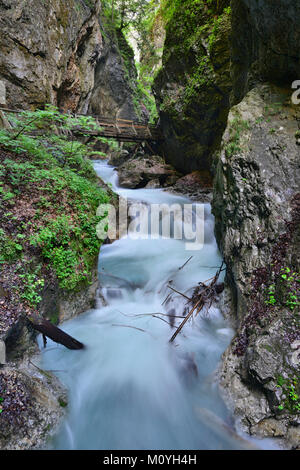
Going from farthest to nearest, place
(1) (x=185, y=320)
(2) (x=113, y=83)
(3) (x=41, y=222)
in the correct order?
(2) (x=113, y=83) → (3) (x=41, y=222) → (1) (x=185, y=320)

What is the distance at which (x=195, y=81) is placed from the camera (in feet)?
30.6

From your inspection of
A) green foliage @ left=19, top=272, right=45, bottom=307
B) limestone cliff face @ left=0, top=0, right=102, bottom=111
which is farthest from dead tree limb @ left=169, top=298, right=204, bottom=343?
limestone cliff face @ left=0, top=0, right=102, bottom=111

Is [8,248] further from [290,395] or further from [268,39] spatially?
[268,39]

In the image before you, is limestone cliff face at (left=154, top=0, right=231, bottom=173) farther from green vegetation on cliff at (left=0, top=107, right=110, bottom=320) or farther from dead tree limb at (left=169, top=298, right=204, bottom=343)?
dead tree limb at (left=169, top=298, right=204, bottom=343)

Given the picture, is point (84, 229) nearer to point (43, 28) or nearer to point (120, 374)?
point (120, 374)

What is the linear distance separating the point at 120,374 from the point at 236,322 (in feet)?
5.94

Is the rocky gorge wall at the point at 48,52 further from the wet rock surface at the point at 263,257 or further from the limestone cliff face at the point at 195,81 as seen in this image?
the wet rock surface at the point at 263,257

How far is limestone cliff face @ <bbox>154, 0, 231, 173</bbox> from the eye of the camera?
8328mm

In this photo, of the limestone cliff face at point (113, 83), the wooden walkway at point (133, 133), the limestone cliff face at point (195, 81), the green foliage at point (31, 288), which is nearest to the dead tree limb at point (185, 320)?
the green foliage at point (31, 288)

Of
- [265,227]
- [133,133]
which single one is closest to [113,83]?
[133,133]

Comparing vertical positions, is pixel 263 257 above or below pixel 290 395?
above

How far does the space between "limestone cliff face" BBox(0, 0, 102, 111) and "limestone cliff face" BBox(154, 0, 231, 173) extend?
474cm

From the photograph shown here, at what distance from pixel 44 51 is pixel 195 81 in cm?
673
